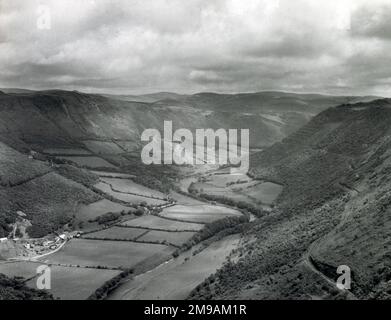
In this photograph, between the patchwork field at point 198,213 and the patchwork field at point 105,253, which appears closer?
the patchwork field at point 105,253

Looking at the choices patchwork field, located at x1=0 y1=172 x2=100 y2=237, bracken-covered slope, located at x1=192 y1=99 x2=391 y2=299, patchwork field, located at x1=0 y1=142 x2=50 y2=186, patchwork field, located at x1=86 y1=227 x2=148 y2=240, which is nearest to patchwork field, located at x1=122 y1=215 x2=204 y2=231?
patchwork field, located at x1=86 y1=227 x2=148 y2=240

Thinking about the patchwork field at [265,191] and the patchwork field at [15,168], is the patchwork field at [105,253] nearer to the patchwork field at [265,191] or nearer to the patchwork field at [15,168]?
the patchwork field at [15,168]

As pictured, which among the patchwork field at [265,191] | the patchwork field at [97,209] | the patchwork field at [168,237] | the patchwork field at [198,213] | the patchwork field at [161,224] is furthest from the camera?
the patchwork field at [265,191]

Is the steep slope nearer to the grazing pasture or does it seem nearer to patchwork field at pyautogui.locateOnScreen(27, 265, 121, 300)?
the grazing pasture

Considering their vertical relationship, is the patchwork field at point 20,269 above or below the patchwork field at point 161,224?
below

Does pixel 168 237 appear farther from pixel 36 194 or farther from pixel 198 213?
pixel 36 194

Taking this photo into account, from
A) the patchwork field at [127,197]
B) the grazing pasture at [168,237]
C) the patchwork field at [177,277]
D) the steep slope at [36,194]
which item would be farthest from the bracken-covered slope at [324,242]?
the steep slope at [36,194]

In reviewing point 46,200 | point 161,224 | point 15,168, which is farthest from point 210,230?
point 15,168
